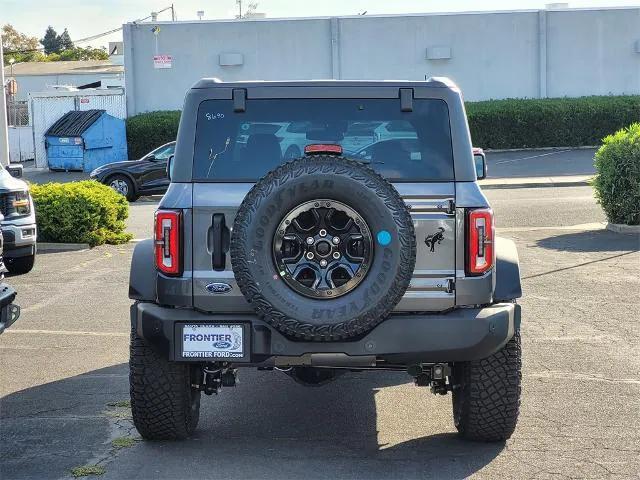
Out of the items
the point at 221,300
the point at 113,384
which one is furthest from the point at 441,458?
the point at 113,384

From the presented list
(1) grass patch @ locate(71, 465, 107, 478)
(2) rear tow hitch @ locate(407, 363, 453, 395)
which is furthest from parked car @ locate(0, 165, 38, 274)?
(2) rear tow hitch @ locate(407, 363, 453, 395)

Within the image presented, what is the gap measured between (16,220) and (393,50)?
25392mm

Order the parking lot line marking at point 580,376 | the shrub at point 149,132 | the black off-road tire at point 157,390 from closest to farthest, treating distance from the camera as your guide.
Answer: the black off-road tire at point 157,390
the parking lot line marking at point 580,376
the shrub at point 149,132

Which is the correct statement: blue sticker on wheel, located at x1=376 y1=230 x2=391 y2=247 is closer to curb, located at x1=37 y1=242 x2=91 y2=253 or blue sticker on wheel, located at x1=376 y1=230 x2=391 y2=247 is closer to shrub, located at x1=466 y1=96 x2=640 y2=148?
curb, located at x1=37 y1=242 x2=91 y2=253

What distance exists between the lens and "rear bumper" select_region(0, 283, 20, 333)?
752 cm

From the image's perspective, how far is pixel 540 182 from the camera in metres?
26.2

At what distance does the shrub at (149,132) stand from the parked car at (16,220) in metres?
21.4

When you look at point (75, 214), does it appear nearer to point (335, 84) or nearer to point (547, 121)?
point (335, 84)

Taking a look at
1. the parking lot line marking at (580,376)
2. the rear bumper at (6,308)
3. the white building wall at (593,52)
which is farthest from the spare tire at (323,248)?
the white building wall at (593,52)

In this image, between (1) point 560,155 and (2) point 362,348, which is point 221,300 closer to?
(2) point 362,348

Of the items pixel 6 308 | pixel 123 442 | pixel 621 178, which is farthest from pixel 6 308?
pixel 621 178

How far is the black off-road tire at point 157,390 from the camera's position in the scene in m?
6.11

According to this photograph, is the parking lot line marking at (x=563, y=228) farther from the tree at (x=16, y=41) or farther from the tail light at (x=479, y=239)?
the tree at (x=16, y=41)

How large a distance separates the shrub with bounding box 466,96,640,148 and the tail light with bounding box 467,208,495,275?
Result: 2881cm
